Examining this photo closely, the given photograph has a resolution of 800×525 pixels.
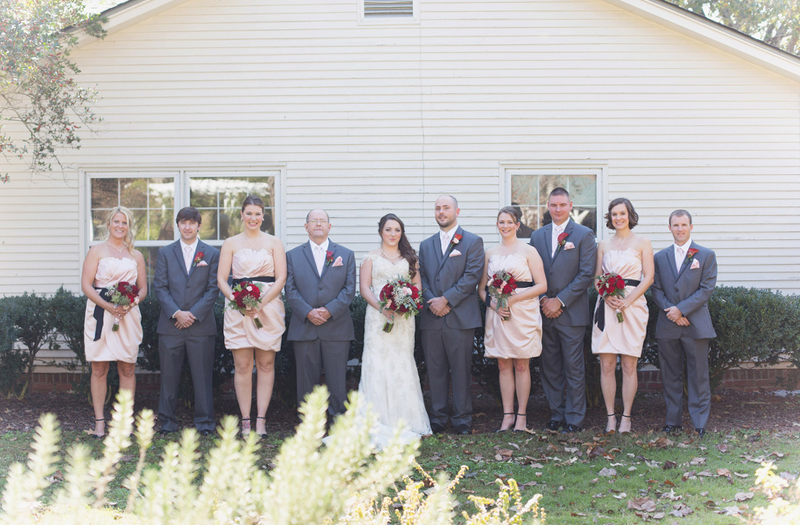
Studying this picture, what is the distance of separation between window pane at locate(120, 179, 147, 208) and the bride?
4218 millimetres

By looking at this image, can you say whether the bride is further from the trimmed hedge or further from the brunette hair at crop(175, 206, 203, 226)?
the brunette hair at crop(175, 206, 203, 226)

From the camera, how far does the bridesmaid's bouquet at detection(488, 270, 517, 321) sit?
662cm

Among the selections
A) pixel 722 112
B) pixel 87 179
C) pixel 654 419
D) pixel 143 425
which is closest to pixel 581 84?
pixel 722 112

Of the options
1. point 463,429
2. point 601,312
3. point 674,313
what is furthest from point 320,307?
point 674,313

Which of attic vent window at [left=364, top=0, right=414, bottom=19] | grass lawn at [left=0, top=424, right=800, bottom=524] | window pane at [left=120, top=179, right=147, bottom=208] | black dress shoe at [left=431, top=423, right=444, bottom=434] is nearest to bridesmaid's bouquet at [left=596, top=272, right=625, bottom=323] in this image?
grass lawn at [left=0, top=424, right=800, bottom=524]

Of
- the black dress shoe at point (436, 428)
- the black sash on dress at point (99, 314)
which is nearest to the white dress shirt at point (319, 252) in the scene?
the black dress shoe at point (436, 428)

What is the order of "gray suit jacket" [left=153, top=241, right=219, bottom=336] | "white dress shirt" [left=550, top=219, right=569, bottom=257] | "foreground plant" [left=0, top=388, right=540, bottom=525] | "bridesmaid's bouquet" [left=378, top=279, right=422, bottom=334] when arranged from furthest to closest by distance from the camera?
"white dress shirt" [left=550, top=219, right=569, bottom=257] < "gray suit jacket" [left=153, top=241, right=219, bottom=336] < "bridesmaid's bouquet" [left=378, top=279, right=422, bottom=334] < "foreground plant" [left=0, top=388, right=540, bottom=525]

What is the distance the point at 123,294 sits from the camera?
265 inches

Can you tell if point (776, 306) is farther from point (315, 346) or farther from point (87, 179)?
point (87, 179)

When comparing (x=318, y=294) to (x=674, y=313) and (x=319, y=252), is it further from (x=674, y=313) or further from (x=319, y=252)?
(x=674, y=313)

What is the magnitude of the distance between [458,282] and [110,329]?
3.78m

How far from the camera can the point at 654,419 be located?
298 inches

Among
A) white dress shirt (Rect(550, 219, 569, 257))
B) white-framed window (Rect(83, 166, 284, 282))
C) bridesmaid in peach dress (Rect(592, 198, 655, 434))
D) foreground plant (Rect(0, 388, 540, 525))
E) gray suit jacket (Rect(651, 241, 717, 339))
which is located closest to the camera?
foreground plant (Rect(0, 388, 540, 525))

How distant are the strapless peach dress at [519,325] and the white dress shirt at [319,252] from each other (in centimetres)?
184
